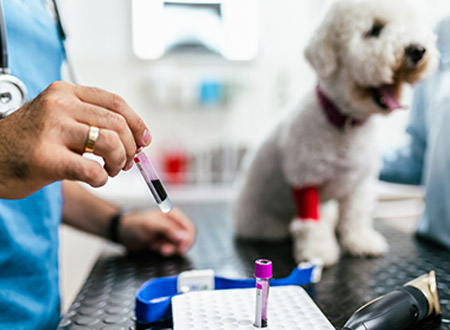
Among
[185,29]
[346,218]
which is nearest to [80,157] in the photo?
[346,218]

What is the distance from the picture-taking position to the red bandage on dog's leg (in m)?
0.74

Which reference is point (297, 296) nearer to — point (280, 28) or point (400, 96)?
point (400, 96)

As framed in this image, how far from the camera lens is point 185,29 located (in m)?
1.97

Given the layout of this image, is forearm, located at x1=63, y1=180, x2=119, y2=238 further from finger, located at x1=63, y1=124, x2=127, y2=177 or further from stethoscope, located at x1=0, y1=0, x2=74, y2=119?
finger, located at x1=63, y1=124, x2=127, y2=177

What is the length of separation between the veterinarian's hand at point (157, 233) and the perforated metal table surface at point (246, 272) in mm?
21

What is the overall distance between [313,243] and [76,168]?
54 cm

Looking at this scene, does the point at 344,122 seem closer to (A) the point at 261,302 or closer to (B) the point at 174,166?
(A) the point at 261,302

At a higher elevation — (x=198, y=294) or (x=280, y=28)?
(x=280, y=28)

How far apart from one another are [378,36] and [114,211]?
25.4 inches

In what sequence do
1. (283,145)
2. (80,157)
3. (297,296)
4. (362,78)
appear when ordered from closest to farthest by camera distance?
(80,157), (297,296), (362,78), (283,145)

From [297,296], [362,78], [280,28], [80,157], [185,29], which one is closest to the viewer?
[80,157]

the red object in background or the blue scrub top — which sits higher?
the blue scrub top

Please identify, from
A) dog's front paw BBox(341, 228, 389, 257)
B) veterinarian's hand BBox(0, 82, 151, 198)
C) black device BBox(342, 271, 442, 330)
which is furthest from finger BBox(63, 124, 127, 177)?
dog's front paw BBox(341, 228, 389, 257)

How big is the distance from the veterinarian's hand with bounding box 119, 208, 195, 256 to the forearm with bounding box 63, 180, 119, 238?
50mm
